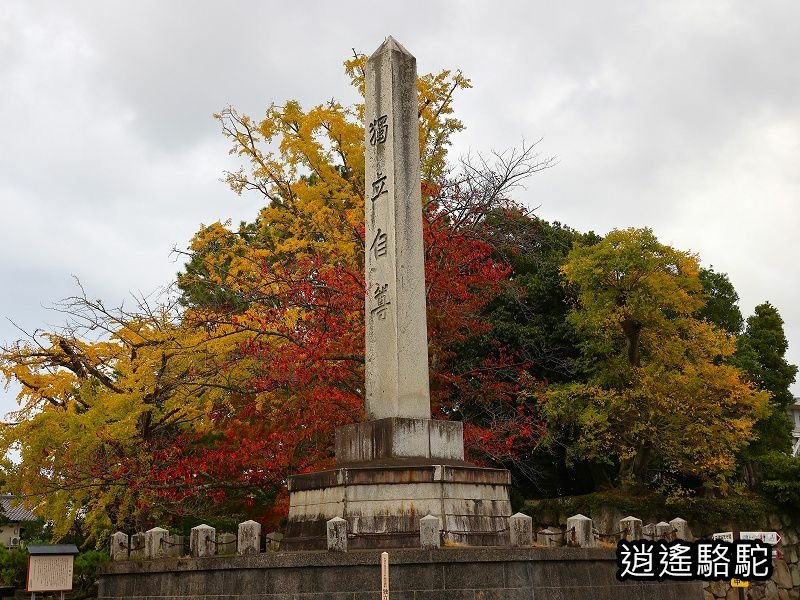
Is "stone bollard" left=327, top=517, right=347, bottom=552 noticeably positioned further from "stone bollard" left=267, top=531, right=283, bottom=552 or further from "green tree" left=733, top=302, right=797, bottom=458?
"green tree" left=733, top=302, right=797, bottom=458

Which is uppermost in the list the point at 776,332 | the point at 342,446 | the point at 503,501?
the point at 776,332

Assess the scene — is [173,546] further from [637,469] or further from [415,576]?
[637,469]

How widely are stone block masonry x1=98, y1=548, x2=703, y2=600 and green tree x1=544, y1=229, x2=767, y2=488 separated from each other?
32.2 feet

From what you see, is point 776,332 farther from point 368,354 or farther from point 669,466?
point 368,354

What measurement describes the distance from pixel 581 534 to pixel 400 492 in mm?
2688

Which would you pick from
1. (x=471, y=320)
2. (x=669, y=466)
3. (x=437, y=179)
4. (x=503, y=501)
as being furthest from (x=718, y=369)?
(x=503, y=501)

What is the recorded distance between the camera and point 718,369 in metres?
20.4

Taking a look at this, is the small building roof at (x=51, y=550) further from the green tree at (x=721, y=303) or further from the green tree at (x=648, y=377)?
the green tree at (x=721, y=303)

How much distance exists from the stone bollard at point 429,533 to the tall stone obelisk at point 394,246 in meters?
1.91

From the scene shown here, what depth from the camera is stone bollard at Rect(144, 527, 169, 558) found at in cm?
1183

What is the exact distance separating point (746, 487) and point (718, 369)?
462cm

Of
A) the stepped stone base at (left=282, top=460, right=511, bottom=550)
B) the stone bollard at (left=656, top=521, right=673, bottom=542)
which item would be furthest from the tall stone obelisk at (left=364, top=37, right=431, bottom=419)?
the stone bollard at (left=656, top=521, right=673, bottom=542)

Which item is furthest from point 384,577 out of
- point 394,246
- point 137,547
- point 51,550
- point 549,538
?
point 51,550

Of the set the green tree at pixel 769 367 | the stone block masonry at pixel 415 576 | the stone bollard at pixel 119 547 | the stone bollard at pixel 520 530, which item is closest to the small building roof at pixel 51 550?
the stone bollard at pixel 119 547
